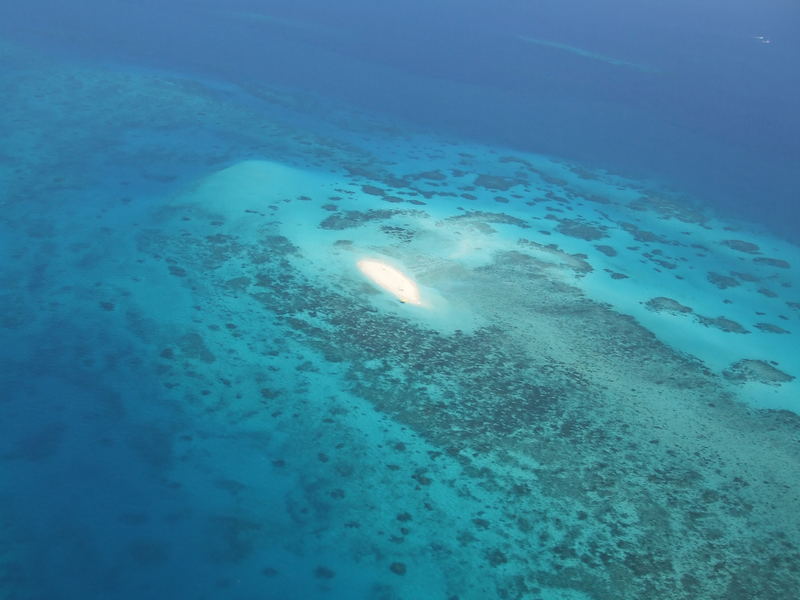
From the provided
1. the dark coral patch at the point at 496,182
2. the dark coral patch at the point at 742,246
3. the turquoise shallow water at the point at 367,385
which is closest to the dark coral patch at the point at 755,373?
the turquoise shallow water at the point at 367,385

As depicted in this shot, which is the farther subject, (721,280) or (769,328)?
(721,280)

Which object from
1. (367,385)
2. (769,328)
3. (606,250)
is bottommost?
(367,385)

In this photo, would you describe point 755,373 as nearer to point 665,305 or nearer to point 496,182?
point 665,305

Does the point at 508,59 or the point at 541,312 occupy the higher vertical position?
the point at 508,59

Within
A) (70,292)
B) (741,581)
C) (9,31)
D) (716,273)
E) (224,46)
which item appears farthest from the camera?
(224,46)

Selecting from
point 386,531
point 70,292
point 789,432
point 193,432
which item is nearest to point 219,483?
point 193,432

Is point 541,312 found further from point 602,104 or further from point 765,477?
point 602,104

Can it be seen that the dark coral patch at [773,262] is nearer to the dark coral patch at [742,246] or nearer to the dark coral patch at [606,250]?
the dark coral patch at [742,246]

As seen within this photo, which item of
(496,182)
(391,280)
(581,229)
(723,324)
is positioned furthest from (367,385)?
(496,182)
